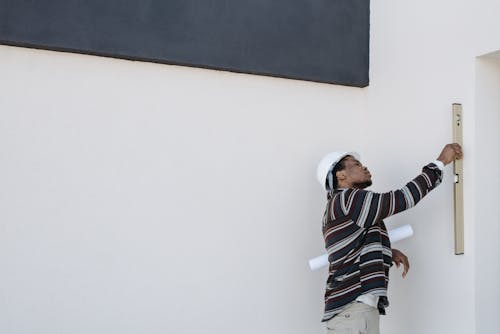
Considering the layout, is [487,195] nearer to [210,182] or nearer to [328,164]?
[328,164]

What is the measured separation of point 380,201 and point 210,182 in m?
0.91

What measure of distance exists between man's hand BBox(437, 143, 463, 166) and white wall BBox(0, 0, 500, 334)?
58 mm

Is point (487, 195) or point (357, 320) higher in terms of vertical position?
point (487, 195)

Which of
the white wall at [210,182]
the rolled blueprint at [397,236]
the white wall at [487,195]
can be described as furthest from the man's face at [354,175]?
the white wall at [487,195]

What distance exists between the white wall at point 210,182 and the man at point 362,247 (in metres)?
0.34

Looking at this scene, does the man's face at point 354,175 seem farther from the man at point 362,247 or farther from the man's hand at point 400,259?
the man's hand at point 400,259

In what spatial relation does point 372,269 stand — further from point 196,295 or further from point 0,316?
point 0,316

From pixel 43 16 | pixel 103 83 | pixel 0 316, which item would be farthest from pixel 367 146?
pixel 0 316

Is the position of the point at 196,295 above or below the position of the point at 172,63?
below

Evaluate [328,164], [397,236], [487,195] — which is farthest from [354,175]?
[487,195]

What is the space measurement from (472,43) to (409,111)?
0.52 m

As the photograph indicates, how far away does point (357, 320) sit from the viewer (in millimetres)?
2396

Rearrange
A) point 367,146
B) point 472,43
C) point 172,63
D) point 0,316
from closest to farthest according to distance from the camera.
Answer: point 0,316, point 472,43, point 172,63, point 367,146

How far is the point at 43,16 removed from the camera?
2.45 m
